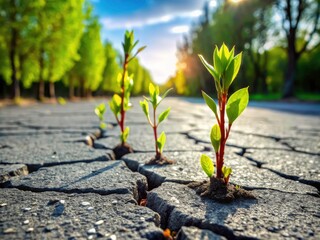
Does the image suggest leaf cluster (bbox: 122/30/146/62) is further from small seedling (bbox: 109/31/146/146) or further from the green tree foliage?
the green tree foliage

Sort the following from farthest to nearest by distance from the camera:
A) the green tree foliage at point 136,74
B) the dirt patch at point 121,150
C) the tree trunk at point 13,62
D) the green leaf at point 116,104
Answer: the green tree foliage at point 136,74
the tree trunk at point 13,62
the dirt patch at point 121,150
the green leaf at point 116,104

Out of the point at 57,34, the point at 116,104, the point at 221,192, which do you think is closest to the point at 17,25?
the point at 57,34

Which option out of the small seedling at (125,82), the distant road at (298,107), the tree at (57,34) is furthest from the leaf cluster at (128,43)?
the tree at (57,34)

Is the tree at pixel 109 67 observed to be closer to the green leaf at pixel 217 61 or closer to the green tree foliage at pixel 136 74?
the green tree foliage at pixel 136 74

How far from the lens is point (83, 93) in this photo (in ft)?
76.4

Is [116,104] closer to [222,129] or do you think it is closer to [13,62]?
[222,129]

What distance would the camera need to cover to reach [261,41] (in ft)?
77.5

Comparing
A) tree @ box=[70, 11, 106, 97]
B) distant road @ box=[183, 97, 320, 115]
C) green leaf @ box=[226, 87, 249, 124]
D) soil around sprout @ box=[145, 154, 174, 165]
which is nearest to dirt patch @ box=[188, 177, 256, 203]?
green leaf @ box=[226, 87, 249, 124]

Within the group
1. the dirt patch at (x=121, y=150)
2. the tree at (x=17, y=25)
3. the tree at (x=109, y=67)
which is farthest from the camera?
the tree at (x=109, y=67)

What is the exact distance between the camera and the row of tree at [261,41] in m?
13.8

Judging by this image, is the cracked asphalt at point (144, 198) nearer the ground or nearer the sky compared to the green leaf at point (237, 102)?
nearer the ground

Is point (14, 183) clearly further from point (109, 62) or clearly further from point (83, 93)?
point (109, 62)

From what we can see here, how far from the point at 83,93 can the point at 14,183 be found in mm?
22884

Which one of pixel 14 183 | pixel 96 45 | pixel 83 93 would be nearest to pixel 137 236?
pixel 14 183
